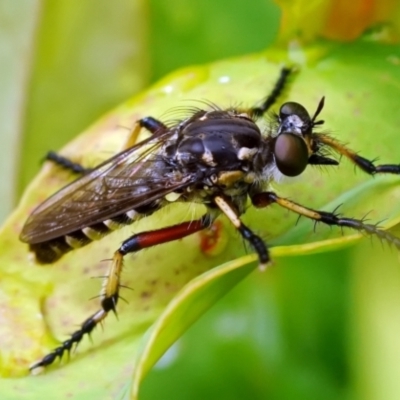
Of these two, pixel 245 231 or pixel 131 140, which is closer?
pixel 245 231

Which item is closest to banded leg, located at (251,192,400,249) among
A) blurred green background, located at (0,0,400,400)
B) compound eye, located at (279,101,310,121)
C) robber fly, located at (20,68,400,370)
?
robber fly, located at (20,68,400,370)

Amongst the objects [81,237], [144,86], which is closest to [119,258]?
[81,237]

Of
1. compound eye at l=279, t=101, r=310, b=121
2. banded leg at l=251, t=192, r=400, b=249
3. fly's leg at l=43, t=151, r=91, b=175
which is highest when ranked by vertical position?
compound eye at l=279, t=101, r=310, b=121

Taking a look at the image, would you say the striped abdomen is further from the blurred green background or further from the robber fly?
the blurred green background

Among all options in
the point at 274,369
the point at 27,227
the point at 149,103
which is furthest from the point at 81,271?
the point at 274,369

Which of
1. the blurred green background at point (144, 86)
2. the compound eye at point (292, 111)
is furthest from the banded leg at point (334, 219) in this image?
the blurred green background at point (144, 86)

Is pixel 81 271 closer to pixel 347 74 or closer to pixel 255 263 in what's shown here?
pixel 255 263

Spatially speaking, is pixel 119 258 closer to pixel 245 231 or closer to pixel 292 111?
pixel 245 231

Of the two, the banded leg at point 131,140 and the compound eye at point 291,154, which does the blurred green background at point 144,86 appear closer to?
the banded leg at point 131,140
